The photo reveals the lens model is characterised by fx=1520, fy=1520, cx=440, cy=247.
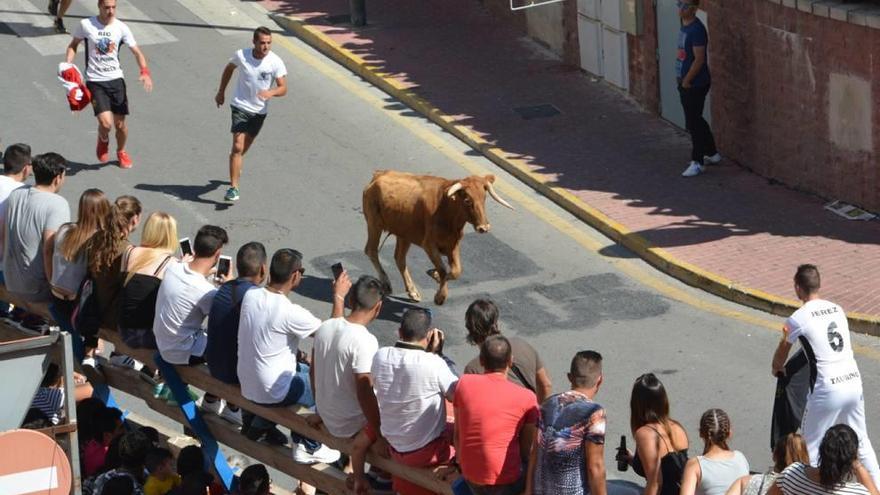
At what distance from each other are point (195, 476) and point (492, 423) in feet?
6.67

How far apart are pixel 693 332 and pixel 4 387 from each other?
784cm

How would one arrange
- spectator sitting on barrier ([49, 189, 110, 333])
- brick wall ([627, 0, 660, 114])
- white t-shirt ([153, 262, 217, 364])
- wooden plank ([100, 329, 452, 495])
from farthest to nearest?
1. brick wall ([627, 0, 660, 114])
2. spectator sitting on barrier ([49, 189, 110, 333])
3. white t-shirt ([153, 262, 217, 364])
4. wooden plank ([100, 329, 452, 495])

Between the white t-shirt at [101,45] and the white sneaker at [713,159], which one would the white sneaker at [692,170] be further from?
the white t-shirt at [101,45]

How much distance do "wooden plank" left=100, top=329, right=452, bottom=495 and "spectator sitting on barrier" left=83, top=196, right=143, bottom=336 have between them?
325mm

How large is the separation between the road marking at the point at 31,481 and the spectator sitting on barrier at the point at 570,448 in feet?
8.20

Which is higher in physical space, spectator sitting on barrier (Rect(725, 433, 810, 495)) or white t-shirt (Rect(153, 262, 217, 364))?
white t-shirt (Rect(153, 262, 217, 364))

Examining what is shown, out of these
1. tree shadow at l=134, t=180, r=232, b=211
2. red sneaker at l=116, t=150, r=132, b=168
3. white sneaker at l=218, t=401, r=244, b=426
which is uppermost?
white sneaker at l=218, t=401, r=244, b=426

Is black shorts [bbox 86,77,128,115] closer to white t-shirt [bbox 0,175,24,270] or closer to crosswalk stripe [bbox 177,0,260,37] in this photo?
crosswalk stripe [bbox 177,0,260,37]

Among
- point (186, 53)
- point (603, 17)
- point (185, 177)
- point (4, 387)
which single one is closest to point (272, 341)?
point (4, 387)

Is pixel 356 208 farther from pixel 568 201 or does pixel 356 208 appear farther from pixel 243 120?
pixel 568 201

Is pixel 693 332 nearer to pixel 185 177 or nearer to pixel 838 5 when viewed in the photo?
pixel 838 5

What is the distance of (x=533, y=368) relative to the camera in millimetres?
9109

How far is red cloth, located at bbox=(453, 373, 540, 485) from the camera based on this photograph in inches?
326

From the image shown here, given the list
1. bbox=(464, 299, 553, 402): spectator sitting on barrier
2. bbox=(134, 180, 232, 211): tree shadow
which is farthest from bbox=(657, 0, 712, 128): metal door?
bbox=(464, 299, 553, 402): spectator sitting on barrier
